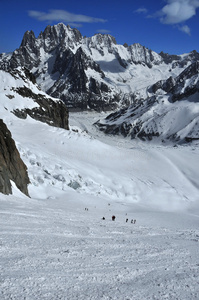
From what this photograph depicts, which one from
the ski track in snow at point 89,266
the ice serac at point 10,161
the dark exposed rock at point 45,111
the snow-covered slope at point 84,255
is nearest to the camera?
the ski track in snow at point 89,266

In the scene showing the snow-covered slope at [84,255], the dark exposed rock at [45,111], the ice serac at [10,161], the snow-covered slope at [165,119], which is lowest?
the snow-covered slope at [84,255]

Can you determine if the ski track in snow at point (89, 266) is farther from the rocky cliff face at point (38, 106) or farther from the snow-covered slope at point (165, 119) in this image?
the snow-covered slope at point (165, 119)

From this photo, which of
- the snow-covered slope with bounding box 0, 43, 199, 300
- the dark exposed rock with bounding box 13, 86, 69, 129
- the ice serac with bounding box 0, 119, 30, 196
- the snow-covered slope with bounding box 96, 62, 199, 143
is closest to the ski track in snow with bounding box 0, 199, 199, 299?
the snow-covered slope with bounding box 0, 43, 199, 300

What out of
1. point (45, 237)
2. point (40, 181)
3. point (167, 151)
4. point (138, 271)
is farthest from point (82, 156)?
point (138, 271)

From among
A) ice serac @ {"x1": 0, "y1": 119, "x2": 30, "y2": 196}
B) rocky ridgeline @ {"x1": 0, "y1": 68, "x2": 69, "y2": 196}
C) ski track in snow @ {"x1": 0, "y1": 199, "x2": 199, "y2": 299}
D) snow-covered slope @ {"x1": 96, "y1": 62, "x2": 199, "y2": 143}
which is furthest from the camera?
snow-covered slope @ {"x1": 96, "y1": 62, "x2": 199, "y2": 143}

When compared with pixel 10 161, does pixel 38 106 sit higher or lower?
higher

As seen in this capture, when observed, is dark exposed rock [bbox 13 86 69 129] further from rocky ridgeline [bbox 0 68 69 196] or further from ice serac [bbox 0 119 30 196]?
ice serac [bbox 0 119 30 196]

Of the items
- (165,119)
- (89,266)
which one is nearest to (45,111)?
(165,119)

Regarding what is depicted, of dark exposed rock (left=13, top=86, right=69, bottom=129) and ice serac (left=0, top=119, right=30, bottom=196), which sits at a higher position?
dark exposed rock (left=13, top=86, right=69, bottom=129)

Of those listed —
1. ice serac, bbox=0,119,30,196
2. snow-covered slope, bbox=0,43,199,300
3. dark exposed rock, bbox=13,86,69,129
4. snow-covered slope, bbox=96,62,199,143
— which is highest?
snow-covered slope, bbox=96,62,199,143

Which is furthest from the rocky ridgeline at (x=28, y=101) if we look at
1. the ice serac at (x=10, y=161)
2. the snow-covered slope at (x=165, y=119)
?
the snow-covered slope at (x=165, y=119)

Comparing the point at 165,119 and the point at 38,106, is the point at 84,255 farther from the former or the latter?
the point at 165,119

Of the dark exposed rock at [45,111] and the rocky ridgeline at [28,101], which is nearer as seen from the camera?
the rocky ridgeline at [28,101]

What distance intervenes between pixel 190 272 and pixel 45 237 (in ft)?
19.9
